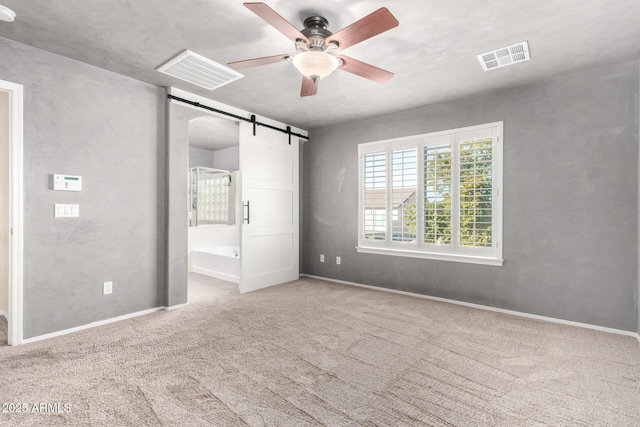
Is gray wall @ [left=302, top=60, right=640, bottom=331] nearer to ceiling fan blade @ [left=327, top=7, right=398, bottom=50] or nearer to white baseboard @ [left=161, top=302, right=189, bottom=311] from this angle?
ceiling fan blade @ [left=327, top=7, right=398, bottom=50]

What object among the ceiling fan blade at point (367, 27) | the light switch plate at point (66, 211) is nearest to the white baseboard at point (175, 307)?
the light switch plate at point (66, 211)

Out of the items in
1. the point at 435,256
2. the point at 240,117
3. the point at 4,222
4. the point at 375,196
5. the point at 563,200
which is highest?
the point at 240,117

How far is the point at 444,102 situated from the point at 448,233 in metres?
1.67

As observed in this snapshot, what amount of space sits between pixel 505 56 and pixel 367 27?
167 cm

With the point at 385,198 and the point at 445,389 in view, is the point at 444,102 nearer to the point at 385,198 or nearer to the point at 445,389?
the point at 385,198

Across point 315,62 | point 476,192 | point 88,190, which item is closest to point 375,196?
point 476,192

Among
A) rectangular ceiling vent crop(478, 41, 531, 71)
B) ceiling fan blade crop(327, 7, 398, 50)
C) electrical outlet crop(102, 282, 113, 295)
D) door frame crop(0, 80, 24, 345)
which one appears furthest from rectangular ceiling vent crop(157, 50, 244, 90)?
rectangular ceiling vent crop(478, 41, 531, 71)

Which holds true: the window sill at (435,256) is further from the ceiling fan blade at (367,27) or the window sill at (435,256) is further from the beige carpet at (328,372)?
the ceiling fan blade at (367,27)

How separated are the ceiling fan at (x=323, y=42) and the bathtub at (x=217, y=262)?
11.5ft

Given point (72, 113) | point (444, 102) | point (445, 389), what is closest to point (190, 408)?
point (445, 389)

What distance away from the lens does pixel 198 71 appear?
3.18m

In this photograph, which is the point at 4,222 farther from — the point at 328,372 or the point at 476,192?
the point at 476,192

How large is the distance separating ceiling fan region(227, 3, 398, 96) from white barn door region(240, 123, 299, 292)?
223cm

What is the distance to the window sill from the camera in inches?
148
